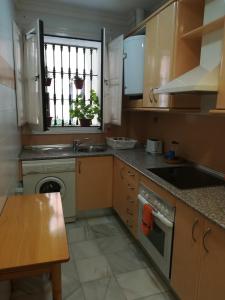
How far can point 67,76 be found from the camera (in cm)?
323

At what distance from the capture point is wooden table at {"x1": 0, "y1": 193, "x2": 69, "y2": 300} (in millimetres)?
1068

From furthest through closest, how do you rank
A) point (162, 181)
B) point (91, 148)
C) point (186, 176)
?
point (91, 148), point (186, 176), point (162, 181)

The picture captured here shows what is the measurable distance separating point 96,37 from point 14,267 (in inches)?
113

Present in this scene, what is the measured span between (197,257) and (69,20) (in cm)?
292

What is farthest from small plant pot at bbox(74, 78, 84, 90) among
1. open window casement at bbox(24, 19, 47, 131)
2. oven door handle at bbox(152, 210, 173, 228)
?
oven door handle at bbox(152, 210, 173, 228)

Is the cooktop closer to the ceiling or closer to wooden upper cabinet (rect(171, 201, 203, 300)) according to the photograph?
wooden upper cabinet (rect(171, 201, 203, 300))

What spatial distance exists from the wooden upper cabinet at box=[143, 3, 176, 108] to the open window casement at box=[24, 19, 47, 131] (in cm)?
110

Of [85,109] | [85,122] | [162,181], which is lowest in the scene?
[162,181]

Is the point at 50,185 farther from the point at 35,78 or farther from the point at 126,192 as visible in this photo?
the point at 35,78

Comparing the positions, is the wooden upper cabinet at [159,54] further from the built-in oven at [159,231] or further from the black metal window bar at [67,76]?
the black metal window bar at [67,76]

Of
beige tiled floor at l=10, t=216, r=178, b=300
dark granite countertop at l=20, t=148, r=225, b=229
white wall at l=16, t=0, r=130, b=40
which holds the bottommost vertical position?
beige tiled floor at l=10, t=216, r=178, b=300

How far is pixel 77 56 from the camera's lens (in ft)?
10.7

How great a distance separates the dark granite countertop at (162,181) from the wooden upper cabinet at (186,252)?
7cm

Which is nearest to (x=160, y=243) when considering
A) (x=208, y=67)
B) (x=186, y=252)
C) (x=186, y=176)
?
(x=186, y=252)
